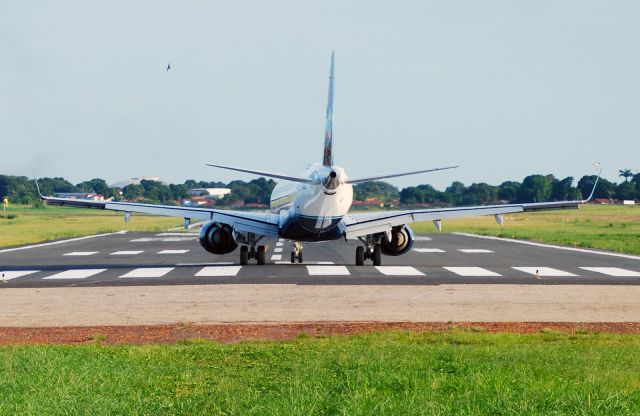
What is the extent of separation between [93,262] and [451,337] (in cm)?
2821

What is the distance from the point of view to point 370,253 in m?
41.6

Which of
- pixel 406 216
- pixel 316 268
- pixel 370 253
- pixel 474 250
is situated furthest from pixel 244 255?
pixel 474 250

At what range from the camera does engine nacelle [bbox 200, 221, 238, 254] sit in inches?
1598

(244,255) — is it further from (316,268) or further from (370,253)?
(370,253)

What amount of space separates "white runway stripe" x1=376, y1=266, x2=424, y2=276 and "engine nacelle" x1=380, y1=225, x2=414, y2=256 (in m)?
1.79

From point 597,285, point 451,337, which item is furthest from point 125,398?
point 597,285

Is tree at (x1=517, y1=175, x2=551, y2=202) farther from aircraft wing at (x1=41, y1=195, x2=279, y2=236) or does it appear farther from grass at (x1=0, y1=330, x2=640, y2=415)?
grass at (x1=0, y1=330, x2=640, y2=415)

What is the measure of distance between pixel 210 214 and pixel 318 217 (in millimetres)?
5419

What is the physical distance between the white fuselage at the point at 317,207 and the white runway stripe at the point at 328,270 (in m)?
1.25

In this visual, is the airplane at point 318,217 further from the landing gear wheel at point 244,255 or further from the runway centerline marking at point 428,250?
the runway centerline marking at point 428,250

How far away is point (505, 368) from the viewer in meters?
14.0

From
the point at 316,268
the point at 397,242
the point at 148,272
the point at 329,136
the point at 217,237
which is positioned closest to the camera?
the point at 148,272

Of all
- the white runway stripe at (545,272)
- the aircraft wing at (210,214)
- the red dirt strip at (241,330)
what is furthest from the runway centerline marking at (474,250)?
the red dirt strip at (241,330)

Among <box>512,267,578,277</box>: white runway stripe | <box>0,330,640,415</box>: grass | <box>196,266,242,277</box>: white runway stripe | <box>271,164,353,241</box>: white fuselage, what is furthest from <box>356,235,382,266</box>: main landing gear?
<box>0,330,640,415</box>: grass
